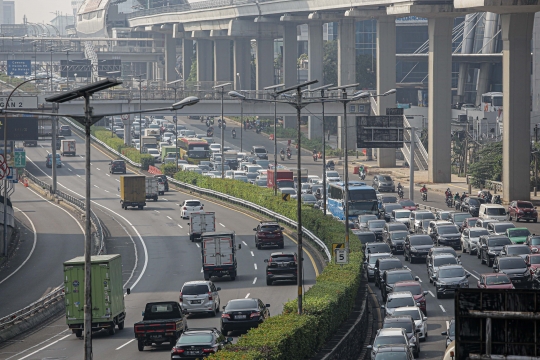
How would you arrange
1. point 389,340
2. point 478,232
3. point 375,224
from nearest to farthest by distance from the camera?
point 389,340
point 478,232
point 375,224

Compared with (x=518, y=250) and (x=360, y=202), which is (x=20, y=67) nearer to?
(x=360, y=202)

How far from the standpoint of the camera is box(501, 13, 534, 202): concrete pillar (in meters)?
84.7

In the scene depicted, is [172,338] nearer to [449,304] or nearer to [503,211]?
[449,304]

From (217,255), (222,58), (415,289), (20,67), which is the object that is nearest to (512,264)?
(415,289)

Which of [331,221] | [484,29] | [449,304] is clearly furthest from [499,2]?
[484,29]

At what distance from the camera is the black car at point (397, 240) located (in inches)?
2455

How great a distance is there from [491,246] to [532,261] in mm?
6713

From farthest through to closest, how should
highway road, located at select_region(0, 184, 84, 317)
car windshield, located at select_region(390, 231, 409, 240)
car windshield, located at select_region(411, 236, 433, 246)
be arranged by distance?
car windshield, located at select_region(390, 231, 409, 240) → car windshield, located at select_region(411, 236, 433, 246) → highway road, located at select_region(0, 184, 84, 317)

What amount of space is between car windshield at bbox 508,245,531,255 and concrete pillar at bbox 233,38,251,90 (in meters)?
123

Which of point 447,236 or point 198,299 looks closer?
point 198,299

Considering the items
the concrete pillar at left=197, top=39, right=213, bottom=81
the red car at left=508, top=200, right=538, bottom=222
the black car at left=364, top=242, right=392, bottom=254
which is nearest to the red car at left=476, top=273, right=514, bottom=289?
the black car at left=364, top=242, right=392, bottom=254

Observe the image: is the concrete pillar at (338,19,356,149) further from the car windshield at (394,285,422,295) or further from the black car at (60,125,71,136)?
the car windshield at (394,285,422,295)

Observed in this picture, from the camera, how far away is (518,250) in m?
53.3

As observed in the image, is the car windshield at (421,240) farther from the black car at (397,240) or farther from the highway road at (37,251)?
the highway road at (37,251)
